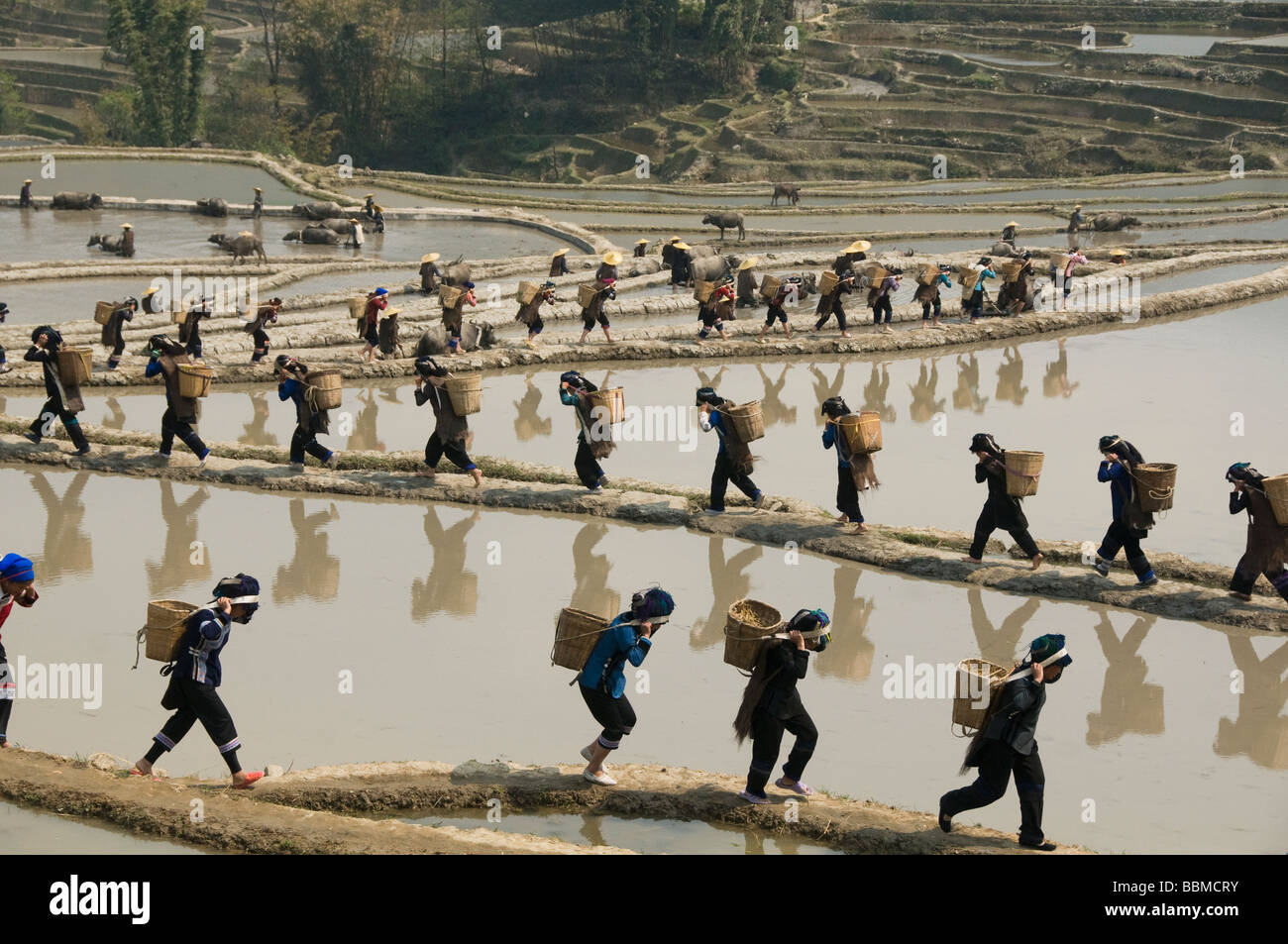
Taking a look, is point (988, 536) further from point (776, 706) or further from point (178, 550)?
point (178, 550)

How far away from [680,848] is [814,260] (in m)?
24.1

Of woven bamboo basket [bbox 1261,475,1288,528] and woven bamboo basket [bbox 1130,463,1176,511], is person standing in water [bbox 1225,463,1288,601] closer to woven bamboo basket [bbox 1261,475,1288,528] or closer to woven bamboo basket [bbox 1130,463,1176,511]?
woven bamboo basket [bbox 1261,475,1288,528]

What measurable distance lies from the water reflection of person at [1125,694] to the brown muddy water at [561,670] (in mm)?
27

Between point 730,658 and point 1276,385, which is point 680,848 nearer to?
point 730,658

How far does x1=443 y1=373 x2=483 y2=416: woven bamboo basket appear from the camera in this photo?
1472 centimetres

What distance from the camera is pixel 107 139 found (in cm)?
6875

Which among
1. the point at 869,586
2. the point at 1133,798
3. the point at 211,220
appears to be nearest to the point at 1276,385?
the point at 869,586

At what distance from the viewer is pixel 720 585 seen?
494 inches

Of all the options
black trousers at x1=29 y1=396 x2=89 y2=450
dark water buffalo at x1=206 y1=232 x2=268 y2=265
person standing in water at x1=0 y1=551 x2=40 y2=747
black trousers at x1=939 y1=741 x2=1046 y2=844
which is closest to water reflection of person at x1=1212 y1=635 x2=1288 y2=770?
black trousers at x1=939 y1=741 x2=1046 y2=844

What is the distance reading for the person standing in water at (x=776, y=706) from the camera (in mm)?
8617

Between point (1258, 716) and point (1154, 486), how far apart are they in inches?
104

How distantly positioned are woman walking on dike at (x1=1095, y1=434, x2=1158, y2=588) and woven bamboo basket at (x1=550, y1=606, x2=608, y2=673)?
5.30 meters

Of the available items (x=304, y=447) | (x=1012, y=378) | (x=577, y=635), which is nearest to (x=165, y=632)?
(x=577, y=635)

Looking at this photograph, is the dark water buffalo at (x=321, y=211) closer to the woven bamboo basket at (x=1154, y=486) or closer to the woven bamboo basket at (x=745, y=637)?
the woven bamboo basket at (x=1154, y=486)
